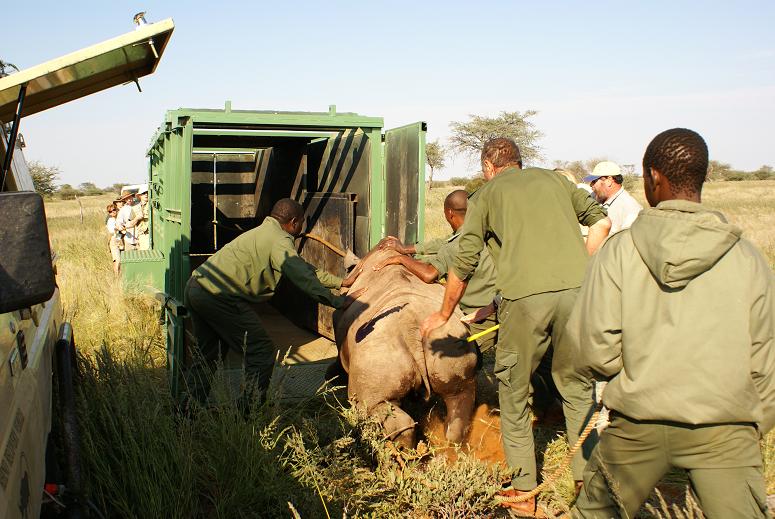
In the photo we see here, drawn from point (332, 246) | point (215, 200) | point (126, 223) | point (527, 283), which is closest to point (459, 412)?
point (527, 283)

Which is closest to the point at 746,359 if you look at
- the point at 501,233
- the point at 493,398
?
the point at 501,233

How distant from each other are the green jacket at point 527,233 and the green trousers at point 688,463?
1531mm

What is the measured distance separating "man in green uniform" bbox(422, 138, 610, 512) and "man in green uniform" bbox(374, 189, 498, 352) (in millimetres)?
1144

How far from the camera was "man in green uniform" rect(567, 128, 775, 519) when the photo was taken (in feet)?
8.52

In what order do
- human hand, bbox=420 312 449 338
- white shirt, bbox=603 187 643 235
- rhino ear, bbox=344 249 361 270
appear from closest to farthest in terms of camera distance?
human hand, bbox=420 312 449 338 < white shirt, bbox=603 187 643 235 < rhino ear, bbox=344 249 361 270

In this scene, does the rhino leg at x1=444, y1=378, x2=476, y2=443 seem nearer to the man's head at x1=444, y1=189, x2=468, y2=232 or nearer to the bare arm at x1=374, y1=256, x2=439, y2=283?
the bare arm at x1=374, y1=256, x2=439, y2=283

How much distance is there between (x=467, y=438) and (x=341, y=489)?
1615mm

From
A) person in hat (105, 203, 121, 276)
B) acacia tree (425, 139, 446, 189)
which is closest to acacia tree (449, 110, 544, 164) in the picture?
acacia tree (425, 139, 446, 189)

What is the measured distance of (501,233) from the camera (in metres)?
4.50

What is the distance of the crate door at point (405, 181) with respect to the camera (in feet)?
21.9

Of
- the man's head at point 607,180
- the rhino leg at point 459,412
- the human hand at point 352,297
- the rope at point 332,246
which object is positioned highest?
the man's head at point 607,180

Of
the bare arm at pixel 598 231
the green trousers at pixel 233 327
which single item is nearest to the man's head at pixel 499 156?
the bare arm at pixel 598 231

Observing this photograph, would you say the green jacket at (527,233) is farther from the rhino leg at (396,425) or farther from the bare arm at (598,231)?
the rhino leg at (396,425)

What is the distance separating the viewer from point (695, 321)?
8.65 ft
